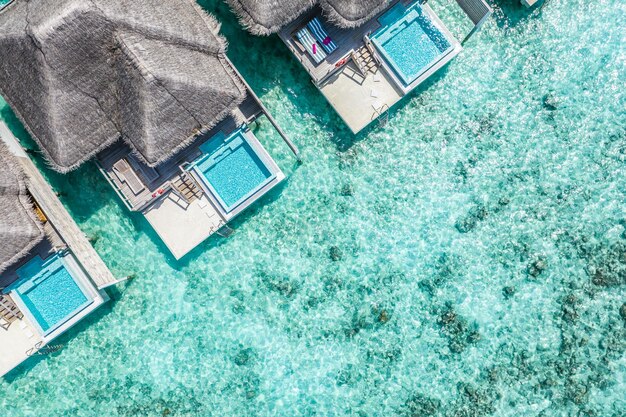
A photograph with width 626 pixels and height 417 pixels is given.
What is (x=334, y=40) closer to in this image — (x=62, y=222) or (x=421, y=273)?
(x=421, y=273)

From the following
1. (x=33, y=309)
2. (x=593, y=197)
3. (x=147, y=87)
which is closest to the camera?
(x=147, y=87)

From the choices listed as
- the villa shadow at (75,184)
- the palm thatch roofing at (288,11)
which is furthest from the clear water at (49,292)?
the palm thatch roofing at (288,11)

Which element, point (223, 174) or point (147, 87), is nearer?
point (147, 87)

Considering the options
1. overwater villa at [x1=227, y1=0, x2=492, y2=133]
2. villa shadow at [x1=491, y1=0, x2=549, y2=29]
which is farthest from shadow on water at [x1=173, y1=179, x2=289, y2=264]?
villa shadow at [x1=491, y1=0, x2=549, y2=29]

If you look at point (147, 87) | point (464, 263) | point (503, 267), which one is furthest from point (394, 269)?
point (147, 87)

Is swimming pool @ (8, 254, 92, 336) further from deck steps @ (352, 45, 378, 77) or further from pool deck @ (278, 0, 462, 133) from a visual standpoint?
deck steps @ (352, 45, 378, 77)

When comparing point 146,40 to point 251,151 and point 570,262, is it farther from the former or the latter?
point 570,262

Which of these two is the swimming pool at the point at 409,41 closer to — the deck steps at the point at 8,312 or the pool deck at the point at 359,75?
the pool deck at the point at 359,75
